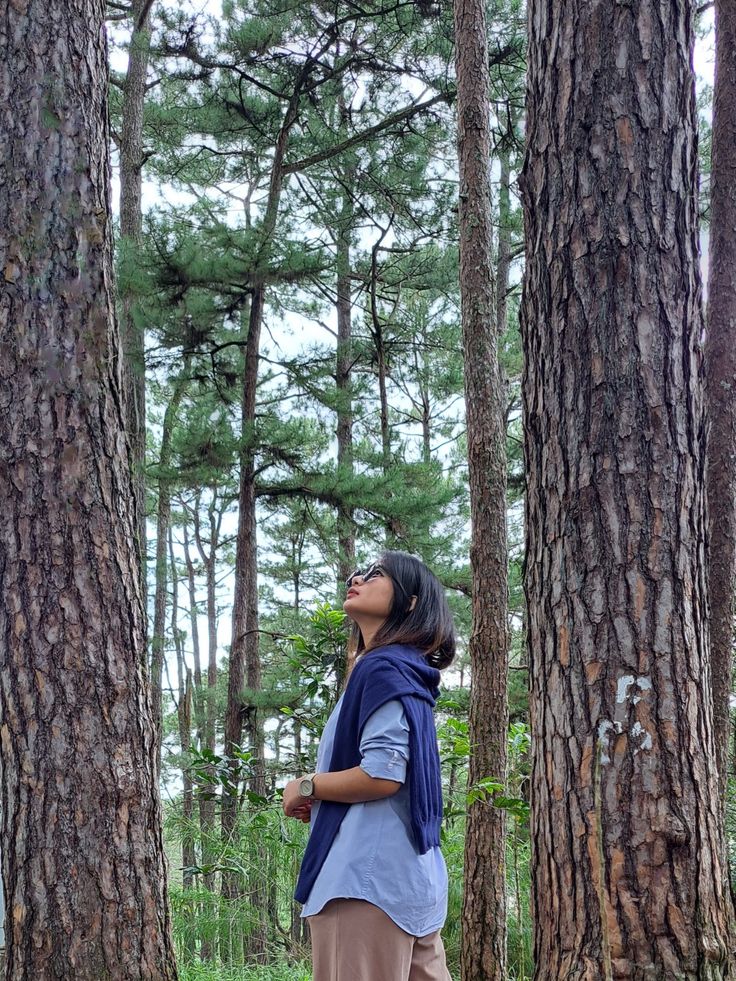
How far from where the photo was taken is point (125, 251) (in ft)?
25.9

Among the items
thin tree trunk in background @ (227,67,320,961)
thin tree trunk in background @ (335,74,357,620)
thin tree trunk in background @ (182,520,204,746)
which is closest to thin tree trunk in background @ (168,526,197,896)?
thin tree trunk in background @ (182,520,204,746)

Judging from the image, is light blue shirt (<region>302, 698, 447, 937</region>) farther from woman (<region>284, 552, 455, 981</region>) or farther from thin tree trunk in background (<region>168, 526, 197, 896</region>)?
thin tree trunk in background (<region>168, 526, 197, 896</region>)

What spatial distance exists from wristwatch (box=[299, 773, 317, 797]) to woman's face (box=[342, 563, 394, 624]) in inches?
16.0

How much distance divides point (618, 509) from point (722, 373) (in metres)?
3.13

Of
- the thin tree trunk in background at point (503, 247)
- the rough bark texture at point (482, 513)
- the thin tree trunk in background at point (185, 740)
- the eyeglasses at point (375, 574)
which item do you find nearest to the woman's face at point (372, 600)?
the eyeglasses at point (375, 574)

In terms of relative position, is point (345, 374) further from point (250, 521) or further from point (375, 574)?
point (375, 574)

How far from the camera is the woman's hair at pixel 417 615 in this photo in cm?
214

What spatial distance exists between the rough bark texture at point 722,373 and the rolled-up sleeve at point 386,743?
217cm

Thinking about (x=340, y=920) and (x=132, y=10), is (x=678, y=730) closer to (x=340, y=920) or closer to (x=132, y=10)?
(x=340, y=920)

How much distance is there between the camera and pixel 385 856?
1.85 metres

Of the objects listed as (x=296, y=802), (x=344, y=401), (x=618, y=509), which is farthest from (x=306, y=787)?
(x=344, y=401)

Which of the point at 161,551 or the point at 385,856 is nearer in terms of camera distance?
the point at 385,856

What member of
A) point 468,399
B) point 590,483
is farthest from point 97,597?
point 468,399

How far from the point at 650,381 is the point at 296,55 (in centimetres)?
783
